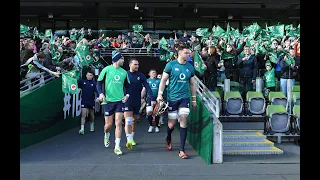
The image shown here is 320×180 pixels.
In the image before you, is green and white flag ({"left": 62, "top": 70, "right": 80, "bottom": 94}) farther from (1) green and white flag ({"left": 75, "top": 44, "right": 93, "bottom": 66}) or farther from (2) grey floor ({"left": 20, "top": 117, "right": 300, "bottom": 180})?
(2) grey floor ({"left": 20, "top": 117, "right": 300, "bottom": 180})

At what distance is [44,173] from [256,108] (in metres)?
6.44

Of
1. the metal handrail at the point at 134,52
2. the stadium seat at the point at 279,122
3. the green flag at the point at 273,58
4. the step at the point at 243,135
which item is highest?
the metal handrail at the point at 134,52

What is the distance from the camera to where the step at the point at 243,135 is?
29.8 feet

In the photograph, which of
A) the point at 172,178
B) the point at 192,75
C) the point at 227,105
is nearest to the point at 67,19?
the point at 227,105

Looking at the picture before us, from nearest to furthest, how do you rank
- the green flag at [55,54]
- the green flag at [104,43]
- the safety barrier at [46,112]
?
the safety barrier at [46,112]
the green flag at [55,54]
the green flag at [104,43]

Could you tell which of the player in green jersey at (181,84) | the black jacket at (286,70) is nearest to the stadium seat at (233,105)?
the black jacket at (286,70)

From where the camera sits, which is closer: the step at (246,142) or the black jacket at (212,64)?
the step at (246,142)

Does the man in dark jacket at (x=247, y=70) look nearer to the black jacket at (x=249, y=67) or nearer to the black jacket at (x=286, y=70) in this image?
the black jacket at (x=249, y=67)

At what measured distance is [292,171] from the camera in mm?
6672

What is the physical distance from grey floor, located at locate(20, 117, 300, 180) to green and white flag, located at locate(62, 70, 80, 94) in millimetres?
2062

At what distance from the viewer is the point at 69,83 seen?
11.2m

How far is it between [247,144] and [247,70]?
3.61m

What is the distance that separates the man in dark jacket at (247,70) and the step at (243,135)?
260 cm
